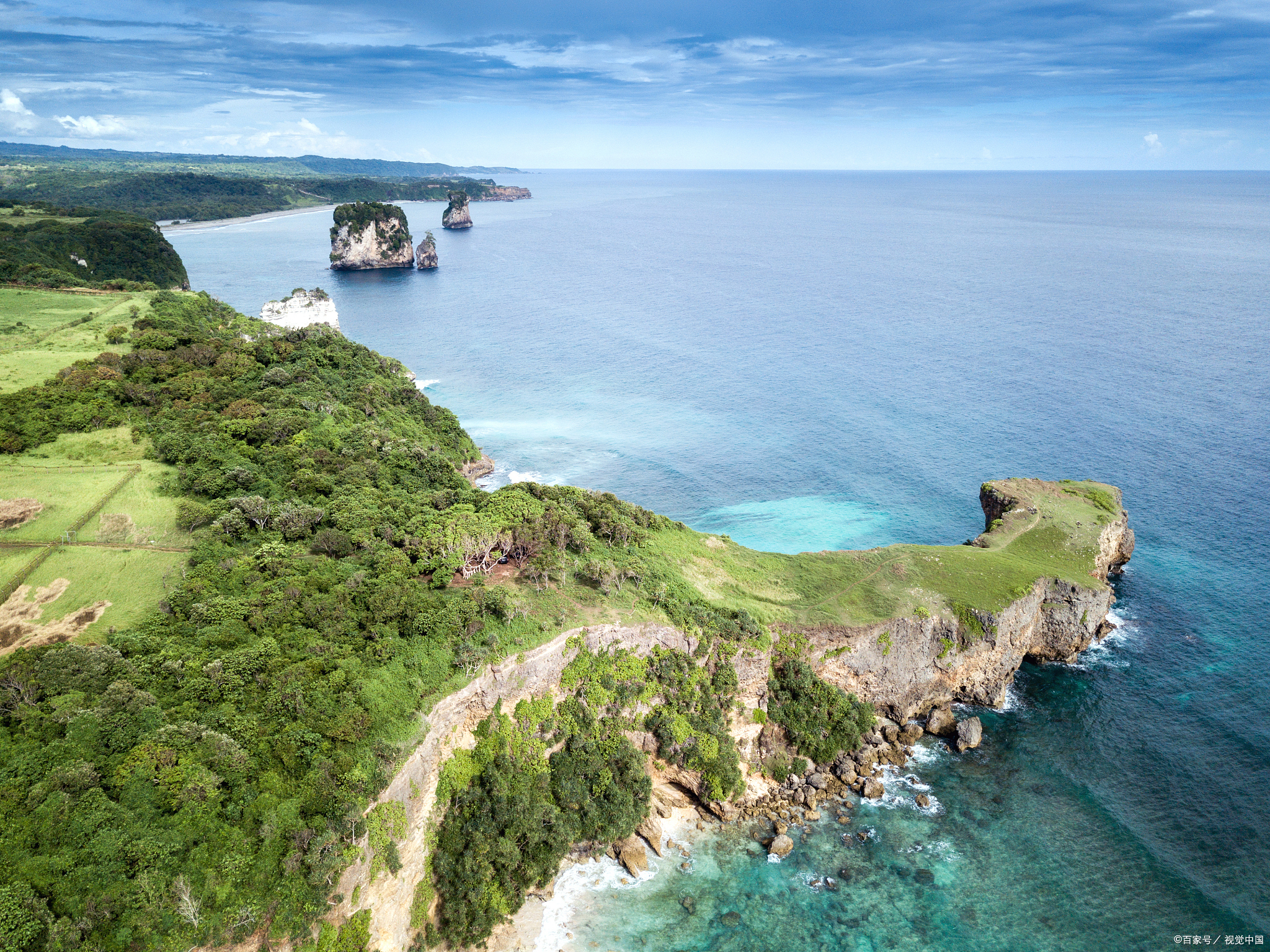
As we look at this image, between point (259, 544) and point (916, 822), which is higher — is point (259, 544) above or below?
above

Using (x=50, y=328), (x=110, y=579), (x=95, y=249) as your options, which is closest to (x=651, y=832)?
(x=110, y=579)

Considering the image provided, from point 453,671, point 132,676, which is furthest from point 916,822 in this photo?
point 132,676

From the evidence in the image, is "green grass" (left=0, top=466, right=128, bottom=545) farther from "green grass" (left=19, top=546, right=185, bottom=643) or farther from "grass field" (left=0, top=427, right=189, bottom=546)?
"green grass" (left=19, top=546, right=185, bottom=643)

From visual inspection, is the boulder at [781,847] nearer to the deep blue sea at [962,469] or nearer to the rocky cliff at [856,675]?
the deep blue sea at [962,469]

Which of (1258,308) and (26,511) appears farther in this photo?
(1258,308)

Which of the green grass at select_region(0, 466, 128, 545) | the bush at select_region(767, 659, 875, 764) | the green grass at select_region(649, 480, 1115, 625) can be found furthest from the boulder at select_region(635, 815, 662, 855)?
the green grass at select_region(0, 466, 128, 545)

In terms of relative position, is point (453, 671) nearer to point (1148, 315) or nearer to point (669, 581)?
point (669, 581)

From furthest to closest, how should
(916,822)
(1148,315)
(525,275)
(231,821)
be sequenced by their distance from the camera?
(525,275)
(1148,315)
(916,822)
(231,821)

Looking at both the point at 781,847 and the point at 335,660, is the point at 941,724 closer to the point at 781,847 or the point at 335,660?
the point at 781,847
